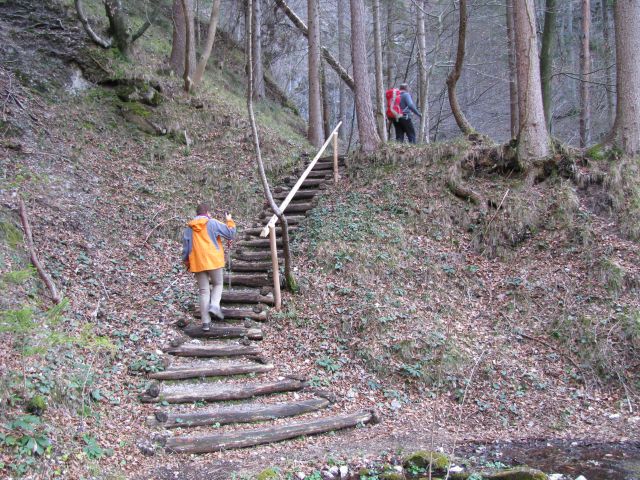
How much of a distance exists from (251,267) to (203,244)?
6.26 feet

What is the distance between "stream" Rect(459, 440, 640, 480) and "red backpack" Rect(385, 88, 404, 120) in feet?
29.3

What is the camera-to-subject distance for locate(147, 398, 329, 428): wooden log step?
551 centimetres

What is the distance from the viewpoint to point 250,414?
5863 millimetres

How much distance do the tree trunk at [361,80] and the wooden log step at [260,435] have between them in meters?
7.53

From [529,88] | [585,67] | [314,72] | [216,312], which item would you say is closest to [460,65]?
[529,88]

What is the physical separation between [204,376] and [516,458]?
12.6 ft

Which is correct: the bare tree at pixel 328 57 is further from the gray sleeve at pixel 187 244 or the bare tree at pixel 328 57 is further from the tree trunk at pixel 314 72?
the gray sleeve at pixel 187 244

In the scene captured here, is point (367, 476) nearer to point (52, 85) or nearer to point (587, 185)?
point (587, 185)

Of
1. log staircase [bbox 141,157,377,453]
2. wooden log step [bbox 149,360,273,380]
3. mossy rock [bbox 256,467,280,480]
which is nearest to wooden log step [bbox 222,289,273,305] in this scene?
log staircase [bbox 141,157,377,453]

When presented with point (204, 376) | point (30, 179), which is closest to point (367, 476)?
point (204, 376)

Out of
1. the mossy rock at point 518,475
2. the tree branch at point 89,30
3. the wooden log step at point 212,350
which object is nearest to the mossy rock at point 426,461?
the mossy rock at point 518,475

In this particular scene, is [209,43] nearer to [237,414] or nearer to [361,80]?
[361,80]

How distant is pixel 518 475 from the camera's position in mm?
4875

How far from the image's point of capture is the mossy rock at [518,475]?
4.84m
